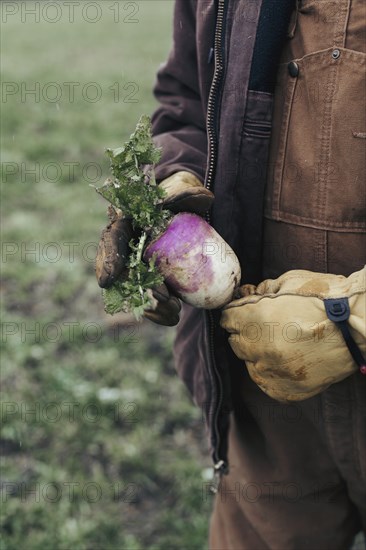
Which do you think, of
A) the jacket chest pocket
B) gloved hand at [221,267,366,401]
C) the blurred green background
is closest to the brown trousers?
the jacket chest pocket

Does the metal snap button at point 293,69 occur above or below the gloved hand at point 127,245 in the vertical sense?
above

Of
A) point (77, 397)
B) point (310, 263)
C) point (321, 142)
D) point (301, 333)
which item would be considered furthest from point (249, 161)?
point (77, 397)

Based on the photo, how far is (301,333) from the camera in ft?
5.22

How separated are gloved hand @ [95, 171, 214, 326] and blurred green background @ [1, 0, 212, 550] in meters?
1.43

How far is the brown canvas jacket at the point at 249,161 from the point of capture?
1664 millimetres

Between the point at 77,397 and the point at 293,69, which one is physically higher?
the point at 293,69

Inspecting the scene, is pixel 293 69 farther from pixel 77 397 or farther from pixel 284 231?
pixel 77 397

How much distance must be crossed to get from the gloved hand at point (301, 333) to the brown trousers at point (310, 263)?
0.13 metres

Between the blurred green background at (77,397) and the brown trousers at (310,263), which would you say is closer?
the brown trousers at (310,263)

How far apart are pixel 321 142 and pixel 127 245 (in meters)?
0.52

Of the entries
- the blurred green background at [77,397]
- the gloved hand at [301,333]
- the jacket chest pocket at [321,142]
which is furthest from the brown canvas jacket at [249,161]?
the blurred green background at [77,397]

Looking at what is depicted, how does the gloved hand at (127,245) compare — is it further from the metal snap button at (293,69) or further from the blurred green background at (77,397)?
the blurred green background at (77,397)

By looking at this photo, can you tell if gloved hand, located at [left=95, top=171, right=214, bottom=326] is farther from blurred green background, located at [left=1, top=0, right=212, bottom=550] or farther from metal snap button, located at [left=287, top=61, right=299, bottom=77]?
blurred green background, located at [left=1, top=0, right=212, bottom=550]

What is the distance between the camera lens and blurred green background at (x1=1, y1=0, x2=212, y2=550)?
285 centimetres
